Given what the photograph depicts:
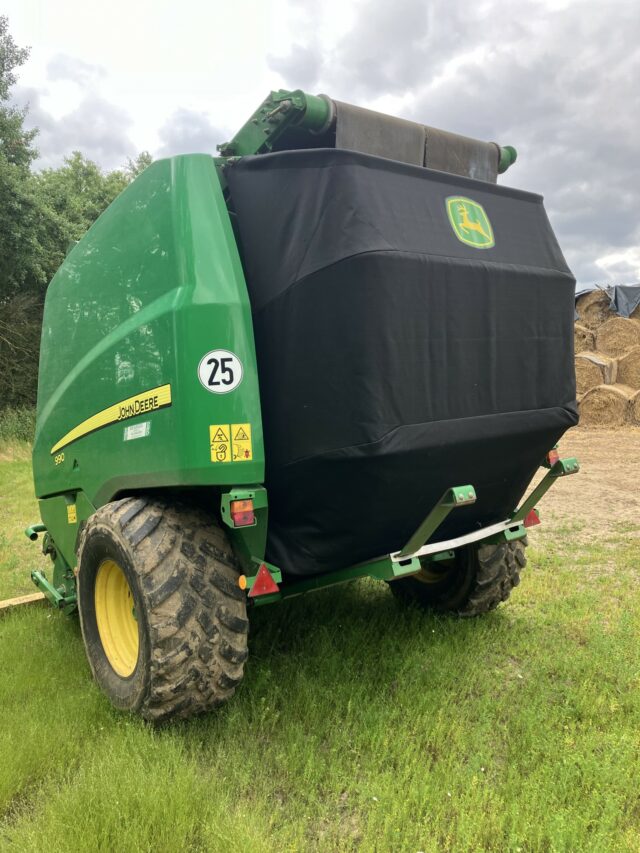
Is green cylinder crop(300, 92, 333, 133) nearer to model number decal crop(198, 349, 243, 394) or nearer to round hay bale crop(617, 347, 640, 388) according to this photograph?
model number decal crop(198, 349, 243, 394)

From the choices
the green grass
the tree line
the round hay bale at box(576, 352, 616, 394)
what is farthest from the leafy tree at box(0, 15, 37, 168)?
the round hay bale at box(576, 352, 616, 394)

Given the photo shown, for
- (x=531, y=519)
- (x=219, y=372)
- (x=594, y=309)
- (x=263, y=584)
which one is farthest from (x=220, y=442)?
(x=594, y=309)

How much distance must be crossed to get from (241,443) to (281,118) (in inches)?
52.8

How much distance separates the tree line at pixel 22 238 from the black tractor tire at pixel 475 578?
14870 millimetres

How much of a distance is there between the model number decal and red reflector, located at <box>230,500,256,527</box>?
44 cm

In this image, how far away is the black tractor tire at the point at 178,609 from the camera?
2.55m

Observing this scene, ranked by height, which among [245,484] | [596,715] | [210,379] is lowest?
[596,715]

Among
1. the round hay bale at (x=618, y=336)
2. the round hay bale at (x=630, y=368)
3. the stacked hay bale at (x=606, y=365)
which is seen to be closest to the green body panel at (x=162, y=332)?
Answer: the stacked hay bale at (x=606, y=365)

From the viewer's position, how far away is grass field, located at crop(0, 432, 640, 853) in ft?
7.00

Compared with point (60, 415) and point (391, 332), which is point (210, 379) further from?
point (60, 415)

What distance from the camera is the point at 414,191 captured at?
2.60 m

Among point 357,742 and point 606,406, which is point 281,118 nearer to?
point 357,742

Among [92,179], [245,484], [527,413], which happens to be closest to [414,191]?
[527,413]

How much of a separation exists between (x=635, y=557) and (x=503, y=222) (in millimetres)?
3359
